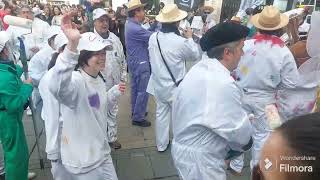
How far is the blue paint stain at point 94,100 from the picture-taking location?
3133mm

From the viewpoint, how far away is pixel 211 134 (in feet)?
9.10

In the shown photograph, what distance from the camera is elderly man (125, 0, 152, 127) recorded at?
6062 millimetres

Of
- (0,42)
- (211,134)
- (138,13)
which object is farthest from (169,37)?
(211,134)

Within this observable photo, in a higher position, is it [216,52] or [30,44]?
[216,52]

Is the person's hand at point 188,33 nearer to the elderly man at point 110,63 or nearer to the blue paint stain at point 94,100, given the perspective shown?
the elderly man at point 110,63

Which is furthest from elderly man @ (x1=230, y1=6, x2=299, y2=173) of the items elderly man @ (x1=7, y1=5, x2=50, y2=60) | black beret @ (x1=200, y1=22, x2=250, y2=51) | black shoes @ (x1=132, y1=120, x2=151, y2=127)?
elderly man @ (x1=7, y1=5, x2=50, y2=60)

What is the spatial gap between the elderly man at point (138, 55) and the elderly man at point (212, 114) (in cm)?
323

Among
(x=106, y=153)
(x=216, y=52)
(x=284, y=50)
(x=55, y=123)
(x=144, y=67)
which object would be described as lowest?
(x=144, y=67)

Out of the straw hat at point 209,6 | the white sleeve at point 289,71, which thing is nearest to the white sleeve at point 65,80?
the white sleeve at point 289,71

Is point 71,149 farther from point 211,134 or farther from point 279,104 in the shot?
point 279,104

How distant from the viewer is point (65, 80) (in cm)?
275

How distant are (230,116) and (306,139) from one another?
1.81m

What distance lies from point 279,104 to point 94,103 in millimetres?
2230

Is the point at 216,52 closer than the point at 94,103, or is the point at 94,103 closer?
the point at 216,52
